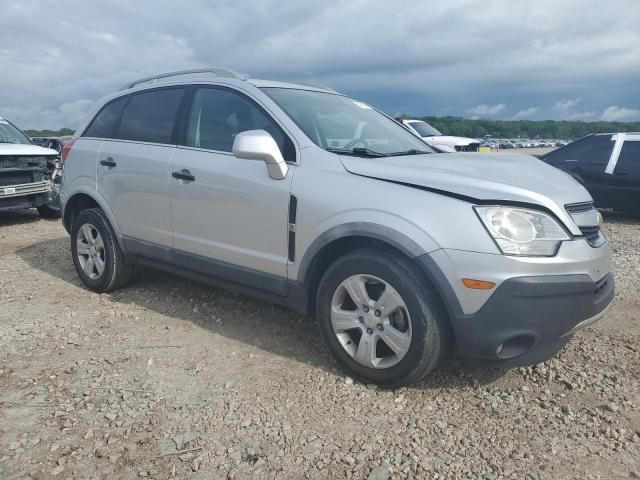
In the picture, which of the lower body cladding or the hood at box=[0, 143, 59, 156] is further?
the hood at box=[0, 143, 59, 156]

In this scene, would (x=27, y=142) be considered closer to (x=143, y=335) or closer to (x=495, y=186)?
(x=143, y=335)

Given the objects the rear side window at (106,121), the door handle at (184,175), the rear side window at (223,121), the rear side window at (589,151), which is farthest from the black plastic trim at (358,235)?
the rear side window at (589,151)

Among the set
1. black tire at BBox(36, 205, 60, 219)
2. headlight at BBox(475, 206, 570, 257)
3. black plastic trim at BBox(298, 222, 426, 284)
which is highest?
headlight at BBox(475, 206, 570, 257)

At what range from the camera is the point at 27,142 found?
929 centimetres

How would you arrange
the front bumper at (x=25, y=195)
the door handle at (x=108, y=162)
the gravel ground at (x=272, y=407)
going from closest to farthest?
the gravel ground at (x=272, y=407), the door handle at (x=108, y=162), the front bumper at (x=25, y=195)

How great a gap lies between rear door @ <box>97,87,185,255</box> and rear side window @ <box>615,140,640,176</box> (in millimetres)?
7363

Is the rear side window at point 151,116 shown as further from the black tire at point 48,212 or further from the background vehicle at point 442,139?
the background vehicle at point 442,139

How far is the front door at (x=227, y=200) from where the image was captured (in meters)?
3.35

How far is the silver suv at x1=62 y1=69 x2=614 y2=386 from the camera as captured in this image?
103 inches

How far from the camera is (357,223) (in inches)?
115

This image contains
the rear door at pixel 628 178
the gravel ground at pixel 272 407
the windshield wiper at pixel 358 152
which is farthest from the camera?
the rear door at pixel 628 178

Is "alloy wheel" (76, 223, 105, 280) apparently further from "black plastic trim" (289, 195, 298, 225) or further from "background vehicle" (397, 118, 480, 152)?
"background vehicle" (397, 118, 480, 152)

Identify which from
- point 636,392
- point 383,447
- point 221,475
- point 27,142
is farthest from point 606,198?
point 27,142

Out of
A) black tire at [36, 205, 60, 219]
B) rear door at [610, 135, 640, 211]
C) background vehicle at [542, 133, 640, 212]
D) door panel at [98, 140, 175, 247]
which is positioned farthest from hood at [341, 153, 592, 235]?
black tire at [36, 205, 60, 219]
